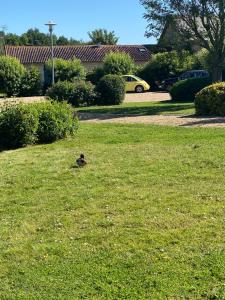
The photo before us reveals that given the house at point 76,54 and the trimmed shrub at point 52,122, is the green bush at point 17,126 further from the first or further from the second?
the house at point 76,54

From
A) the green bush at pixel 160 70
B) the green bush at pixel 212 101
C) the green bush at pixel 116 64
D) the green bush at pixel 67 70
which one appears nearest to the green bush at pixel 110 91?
the green bush at pixel 212 101

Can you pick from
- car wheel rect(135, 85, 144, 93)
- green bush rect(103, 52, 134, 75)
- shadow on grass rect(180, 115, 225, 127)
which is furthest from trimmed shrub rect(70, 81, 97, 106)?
green bush rect(103, 52, 134, 75)

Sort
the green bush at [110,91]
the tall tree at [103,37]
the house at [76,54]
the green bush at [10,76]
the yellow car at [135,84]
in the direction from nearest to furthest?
the green bush at [110,91] < the green bush at [10,76] < the yellow car at [135,84] < the house at [76,54] < the tall tree at [103,37]

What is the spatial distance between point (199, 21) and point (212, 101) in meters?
9.06

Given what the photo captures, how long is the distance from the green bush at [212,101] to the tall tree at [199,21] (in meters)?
7.38

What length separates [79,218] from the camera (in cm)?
566

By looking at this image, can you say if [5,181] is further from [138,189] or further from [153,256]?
[153,256]

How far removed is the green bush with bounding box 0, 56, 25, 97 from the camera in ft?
117

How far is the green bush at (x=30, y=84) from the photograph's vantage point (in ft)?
120

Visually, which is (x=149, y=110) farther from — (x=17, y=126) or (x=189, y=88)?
(x=17, y=126)

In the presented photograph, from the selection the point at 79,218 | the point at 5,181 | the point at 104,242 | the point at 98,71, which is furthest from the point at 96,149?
the point at 98,71

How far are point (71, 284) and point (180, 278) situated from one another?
86 centimetres

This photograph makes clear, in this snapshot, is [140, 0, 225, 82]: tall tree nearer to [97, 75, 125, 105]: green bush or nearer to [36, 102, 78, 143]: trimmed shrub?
[97, 75, 125, 105]: green bush

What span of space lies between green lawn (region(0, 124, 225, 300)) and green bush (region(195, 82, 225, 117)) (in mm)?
6099
